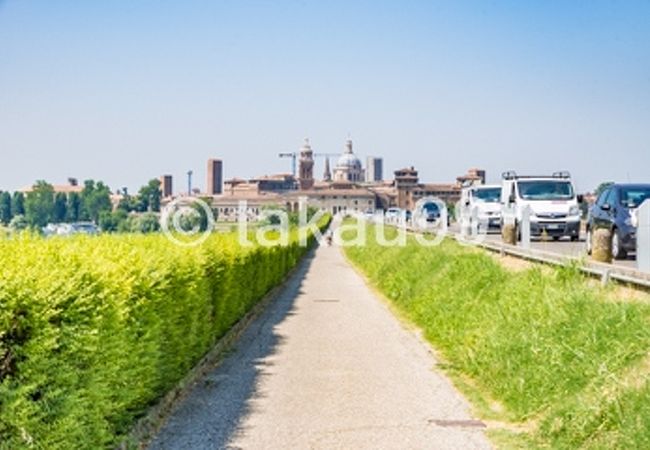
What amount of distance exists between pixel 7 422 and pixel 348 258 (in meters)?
47.4

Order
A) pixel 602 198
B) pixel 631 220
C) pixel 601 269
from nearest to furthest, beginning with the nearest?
1. pixel 601 269
2. pixel 631 220
3. pixel 602 198

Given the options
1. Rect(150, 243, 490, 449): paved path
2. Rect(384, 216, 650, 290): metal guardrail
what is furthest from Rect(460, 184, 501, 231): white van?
Rect(150, 243, 490, 449): paved path

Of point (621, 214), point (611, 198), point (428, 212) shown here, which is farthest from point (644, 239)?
point (428, 212)

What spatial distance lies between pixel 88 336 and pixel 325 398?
202 inches

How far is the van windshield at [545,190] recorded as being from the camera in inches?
1122

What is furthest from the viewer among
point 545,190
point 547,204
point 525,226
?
point 545,190

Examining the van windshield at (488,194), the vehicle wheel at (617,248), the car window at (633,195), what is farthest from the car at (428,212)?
the vehicle wheel at (617,248)

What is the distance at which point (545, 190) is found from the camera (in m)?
28.9

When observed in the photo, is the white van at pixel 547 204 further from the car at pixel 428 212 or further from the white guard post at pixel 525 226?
the car at pixel 428 212

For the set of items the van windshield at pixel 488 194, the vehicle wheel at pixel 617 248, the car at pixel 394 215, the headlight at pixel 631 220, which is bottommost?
the car at pixel 394 215

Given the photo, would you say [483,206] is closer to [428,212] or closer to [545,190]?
[545,190]

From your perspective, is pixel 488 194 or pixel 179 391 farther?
pixel 488 194

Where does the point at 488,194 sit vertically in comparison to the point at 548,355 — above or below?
above

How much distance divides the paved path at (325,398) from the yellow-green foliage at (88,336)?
2.20ft
